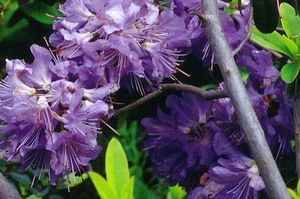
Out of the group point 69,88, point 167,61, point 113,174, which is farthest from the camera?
point 167,61

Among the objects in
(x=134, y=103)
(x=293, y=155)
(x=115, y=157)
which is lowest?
(x=293, y=155)

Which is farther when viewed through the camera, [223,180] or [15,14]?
[15,14]

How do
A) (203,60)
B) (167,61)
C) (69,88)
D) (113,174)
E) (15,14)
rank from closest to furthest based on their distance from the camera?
(113,174) → (69,88) → (167,61) → (203,60) → (15,14)

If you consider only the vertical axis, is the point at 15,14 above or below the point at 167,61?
below

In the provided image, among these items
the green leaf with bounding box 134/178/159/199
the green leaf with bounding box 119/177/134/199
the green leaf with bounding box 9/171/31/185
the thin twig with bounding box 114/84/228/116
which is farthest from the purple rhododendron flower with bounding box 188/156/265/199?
the green leaf with bounding box 134/178/159/199

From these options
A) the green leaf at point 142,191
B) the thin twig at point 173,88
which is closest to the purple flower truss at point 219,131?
the thin twig at point 173,88

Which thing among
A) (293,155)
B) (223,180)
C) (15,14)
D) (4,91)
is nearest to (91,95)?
(4,91)

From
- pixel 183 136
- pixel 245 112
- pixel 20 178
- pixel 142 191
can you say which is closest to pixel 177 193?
pixel 20 178

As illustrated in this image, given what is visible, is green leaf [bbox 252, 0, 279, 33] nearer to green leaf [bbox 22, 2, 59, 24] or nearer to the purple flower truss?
the purple flower truss

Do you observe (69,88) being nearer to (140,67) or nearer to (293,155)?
(140,67)
